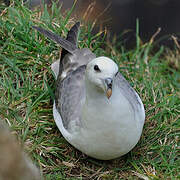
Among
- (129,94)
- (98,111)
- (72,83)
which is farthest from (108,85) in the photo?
(72,83)

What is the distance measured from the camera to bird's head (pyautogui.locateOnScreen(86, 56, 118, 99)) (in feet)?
8.23

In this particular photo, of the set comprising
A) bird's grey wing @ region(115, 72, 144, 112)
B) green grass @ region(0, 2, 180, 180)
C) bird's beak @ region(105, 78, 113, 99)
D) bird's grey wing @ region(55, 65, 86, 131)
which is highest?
bird's beak @ region(105, 78, 113, 99)

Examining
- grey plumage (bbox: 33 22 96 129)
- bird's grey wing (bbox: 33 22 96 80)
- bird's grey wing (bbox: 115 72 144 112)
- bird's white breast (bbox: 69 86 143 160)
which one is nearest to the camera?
bird's white breast (bbox: 69 86 143 160)


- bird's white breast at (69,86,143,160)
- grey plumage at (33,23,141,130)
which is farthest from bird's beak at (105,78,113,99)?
grey plumage at (33,23,141,130)

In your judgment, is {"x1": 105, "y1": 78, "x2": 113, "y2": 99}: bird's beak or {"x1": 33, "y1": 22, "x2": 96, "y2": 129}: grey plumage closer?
{"x1": 105, "y1": 78, "x2": 113, "y2": 99}: bird's beak

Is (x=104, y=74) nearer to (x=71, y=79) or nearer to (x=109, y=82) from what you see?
(x=109, y=82)

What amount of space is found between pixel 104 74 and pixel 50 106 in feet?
3.91

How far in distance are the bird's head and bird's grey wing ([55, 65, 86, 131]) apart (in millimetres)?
479

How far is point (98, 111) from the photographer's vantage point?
2.73 m

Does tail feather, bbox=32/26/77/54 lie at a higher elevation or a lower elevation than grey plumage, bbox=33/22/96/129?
higher

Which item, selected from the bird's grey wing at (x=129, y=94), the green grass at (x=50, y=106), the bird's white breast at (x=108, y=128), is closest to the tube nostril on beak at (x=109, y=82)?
the bird's white breast at (x=108, y=128)

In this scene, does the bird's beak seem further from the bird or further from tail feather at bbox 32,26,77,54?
tail feather at bbox 32,26,77,54

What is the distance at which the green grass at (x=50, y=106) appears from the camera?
3.16 m

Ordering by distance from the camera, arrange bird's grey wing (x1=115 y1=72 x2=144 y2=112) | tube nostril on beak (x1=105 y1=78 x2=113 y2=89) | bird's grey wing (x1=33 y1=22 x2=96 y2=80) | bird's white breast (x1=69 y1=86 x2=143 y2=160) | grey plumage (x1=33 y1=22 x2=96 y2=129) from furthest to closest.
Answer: bird's grey wing (x1=33 y1=22 x2=96 y2=80), grey plumage (x1=33 y1=22 x2=96 y2=129), bird's grey wing (x1=115 y1=72 x2=144 y2=112), bird's white breast (x1=69 y1=86 x2=143 y2=160), tube nostril on beak (x1=105 y1=78 x2=113 y2=89)
